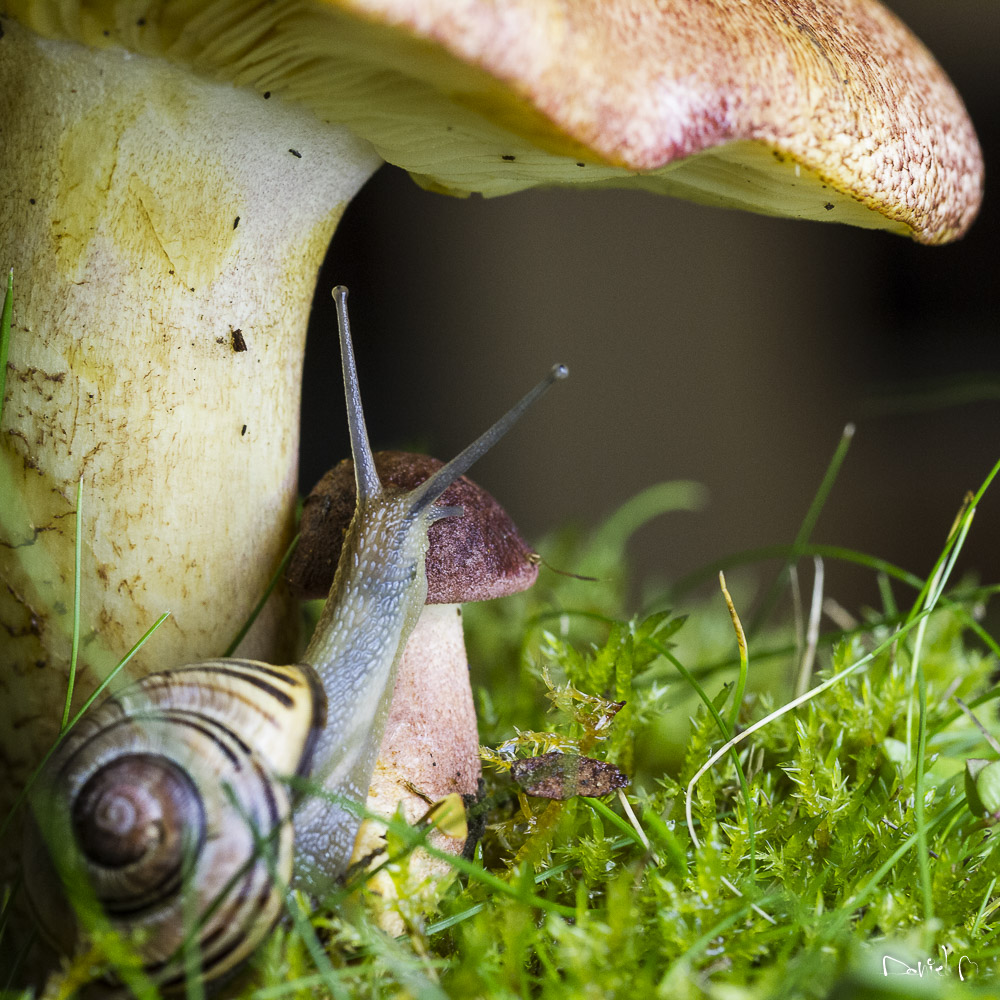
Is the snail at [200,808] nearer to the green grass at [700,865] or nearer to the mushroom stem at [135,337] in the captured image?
the green grass at [700,865]

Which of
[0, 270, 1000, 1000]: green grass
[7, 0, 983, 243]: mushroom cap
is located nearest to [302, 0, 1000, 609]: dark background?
[0, 270, 1000, 1000]: green grass

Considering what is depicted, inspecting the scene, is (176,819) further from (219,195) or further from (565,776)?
(219,195)

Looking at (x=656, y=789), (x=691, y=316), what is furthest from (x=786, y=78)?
(x=691, y=316)

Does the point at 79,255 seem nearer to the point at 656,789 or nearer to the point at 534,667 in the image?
the point at 534,667

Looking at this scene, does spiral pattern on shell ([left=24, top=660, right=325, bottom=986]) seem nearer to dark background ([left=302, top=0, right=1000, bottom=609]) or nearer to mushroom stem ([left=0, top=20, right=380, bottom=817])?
mushroom stem ([left=0, top=20, right=380, bottom=817])

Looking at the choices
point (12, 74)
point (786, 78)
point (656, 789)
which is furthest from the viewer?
point (656, 789)
